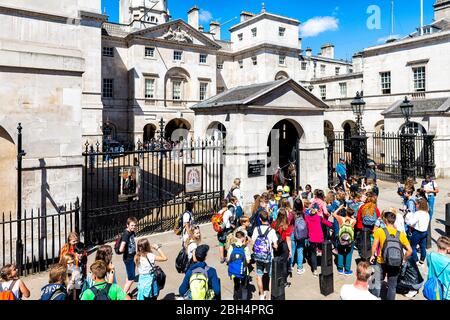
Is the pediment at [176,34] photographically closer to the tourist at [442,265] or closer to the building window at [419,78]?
the building window at [419,78]

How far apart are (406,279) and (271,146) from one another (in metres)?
8.77

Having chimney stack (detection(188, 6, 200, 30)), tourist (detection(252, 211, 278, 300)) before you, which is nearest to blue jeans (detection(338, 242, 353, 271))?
tourist (detection(252, 211, 278, 300))

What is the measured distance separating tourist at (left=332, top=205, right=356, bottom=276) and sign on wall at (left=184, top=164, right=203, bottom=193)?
5086 millimetres

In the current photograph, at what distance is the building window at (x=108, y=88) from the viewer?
33875 mm

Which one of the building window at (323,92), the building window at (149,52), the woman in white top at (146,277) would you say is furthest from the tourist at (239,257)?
the building window at (323,92)

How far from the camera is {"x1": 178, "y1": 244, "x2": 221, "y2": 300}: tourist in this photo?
4238 mm

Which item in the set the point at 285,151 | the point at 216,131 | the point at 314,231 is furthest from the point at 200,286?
the point at 285,151

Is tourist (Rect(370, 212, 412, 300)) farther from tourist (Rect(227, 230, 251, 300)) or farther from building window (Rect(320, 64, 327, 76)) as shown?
building window (Rect(320, 64, 327, 76))

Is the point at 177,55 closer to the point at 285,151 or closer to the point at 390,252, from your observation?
the point at 285,151

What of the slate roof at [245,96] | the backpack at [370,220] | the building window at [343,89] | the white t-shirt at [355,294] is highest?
the building window at [343,89]

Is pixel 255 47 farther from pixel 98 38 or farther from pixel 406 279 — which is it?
pixel 406 279

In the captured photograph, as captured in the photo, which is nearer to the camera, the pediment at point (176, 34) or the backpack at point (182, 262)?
the backpack at point (182, 262)

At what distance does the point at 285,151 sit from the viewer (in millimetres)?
14906

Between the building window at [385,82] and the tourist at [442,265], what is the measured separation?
1167 inches
